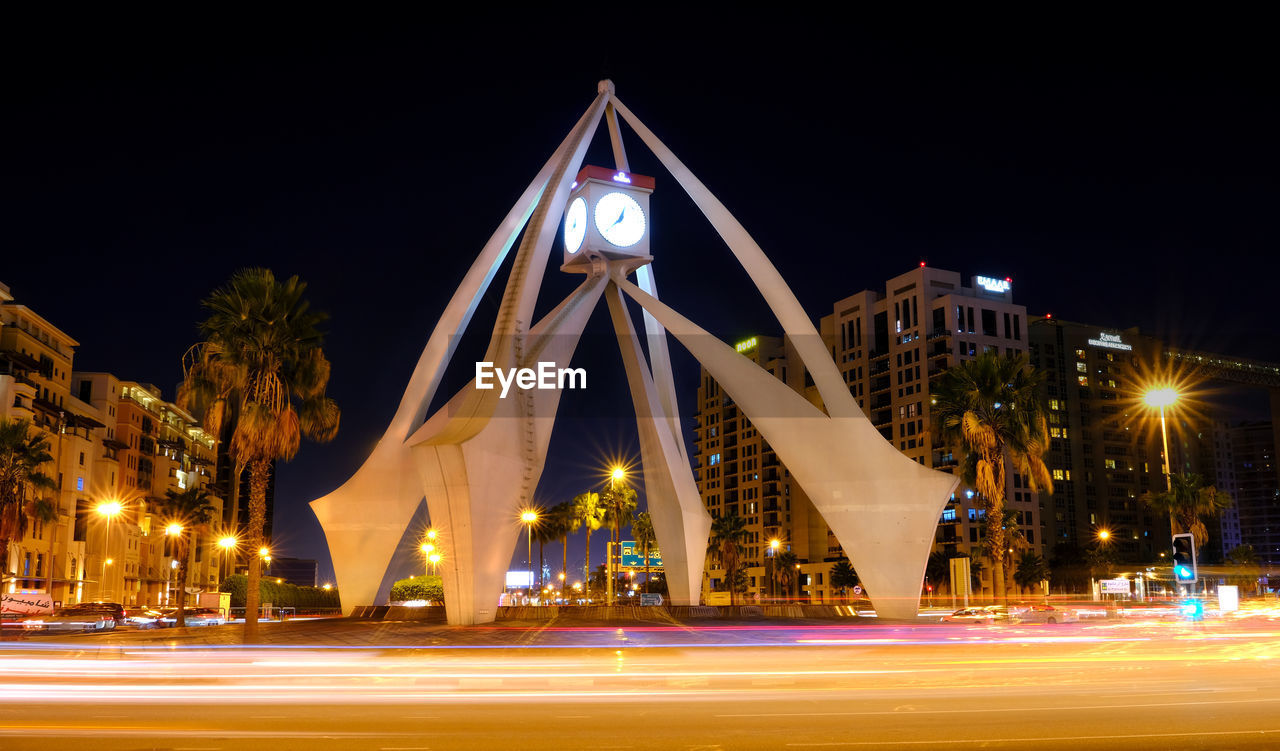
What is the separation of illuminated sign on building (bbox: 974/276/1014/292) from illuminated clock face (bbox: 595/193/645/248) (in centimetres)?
7954

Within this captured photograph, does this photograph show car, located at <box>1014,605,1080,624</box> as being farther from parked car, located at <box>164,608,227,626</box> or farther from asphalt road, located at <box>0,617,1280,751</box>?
parked car, located at <box>164,608,227,626</box>

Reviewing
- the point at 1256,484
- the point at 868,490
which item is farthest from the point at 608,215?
the point at 1256,484

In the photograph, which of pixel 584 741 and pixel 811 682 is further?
pixel 811 682

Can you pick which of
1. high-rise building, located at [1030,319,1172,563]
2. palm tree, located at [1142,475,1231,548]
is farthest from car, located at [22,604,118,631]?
high-rise building, located at [1030,319,1172,563]

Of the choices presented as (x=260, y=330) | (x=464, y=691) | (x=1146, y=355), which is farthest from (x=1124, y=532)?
(x=464, y=691)

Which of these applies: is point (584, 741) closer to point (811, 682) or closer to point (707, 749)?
point (707, 749)

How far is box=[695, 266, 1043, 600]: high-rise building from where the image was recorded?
10725cm

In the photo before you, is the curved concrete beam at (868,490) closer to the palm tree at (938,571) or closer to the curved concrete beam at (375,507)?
the curved concrete beam at (375,507)

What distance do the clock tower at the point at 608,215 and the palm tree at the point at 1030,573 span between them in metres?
58.8

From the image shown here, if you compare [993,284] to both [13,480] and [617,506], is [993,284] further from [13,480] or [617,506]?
[13,480]

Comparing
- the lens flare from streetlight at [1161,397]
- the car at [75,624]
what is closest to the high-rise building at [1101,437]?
the lens flare from streetlight at [1161,397]

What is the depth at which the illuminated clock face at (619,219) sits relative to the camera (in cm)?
4262

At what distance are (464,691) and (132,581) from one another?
272 feet

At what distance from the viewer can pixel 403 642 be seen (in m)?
23.6
